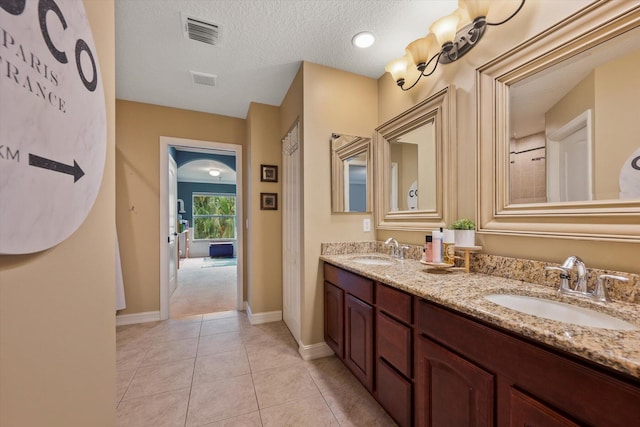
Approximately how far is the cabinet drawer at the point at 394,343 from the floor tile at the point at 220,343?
1507 mm

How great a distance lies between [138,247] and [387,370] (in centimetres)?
300

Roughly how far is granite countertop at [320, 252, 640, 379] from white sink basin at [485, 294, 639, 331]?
18mm

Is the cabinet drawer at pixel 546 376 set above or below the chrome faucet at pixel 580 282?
below

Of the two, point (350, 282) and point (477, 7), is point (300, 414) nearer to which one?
point (350, 282)

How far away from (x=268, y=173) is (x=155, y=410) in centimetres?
233

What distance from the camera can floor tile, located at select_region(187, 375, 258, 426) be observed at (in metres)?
1.53

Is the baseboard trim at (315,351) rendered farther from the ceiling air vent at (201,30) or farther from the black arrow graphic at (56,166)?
the ceiling air vent at (201,30)

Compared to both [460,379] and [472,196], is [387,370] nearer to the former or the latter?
[460,379]

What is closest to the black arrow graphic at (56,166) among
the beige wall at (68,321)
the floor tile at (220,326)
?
the beige wall at (68,321)

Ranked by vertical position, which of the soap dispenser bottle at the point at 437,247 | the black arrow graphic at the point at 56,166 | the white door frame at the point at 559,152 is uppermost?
the white door frame at the point at 559,152

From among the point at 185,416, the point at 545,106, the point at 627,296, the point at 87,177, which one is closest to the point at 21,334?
the point at 87,177

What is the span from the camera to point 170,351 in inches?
89.8

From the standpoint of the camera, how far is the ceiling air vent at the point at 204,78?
7.80 ft

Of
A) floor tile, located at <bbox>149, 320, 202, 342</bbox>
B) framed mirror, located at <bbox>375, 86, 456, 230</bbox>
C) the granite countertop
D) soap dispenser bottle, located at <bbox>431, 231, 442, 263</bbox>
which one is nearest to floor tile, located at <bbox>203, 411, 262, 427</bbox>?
the granite countertop
